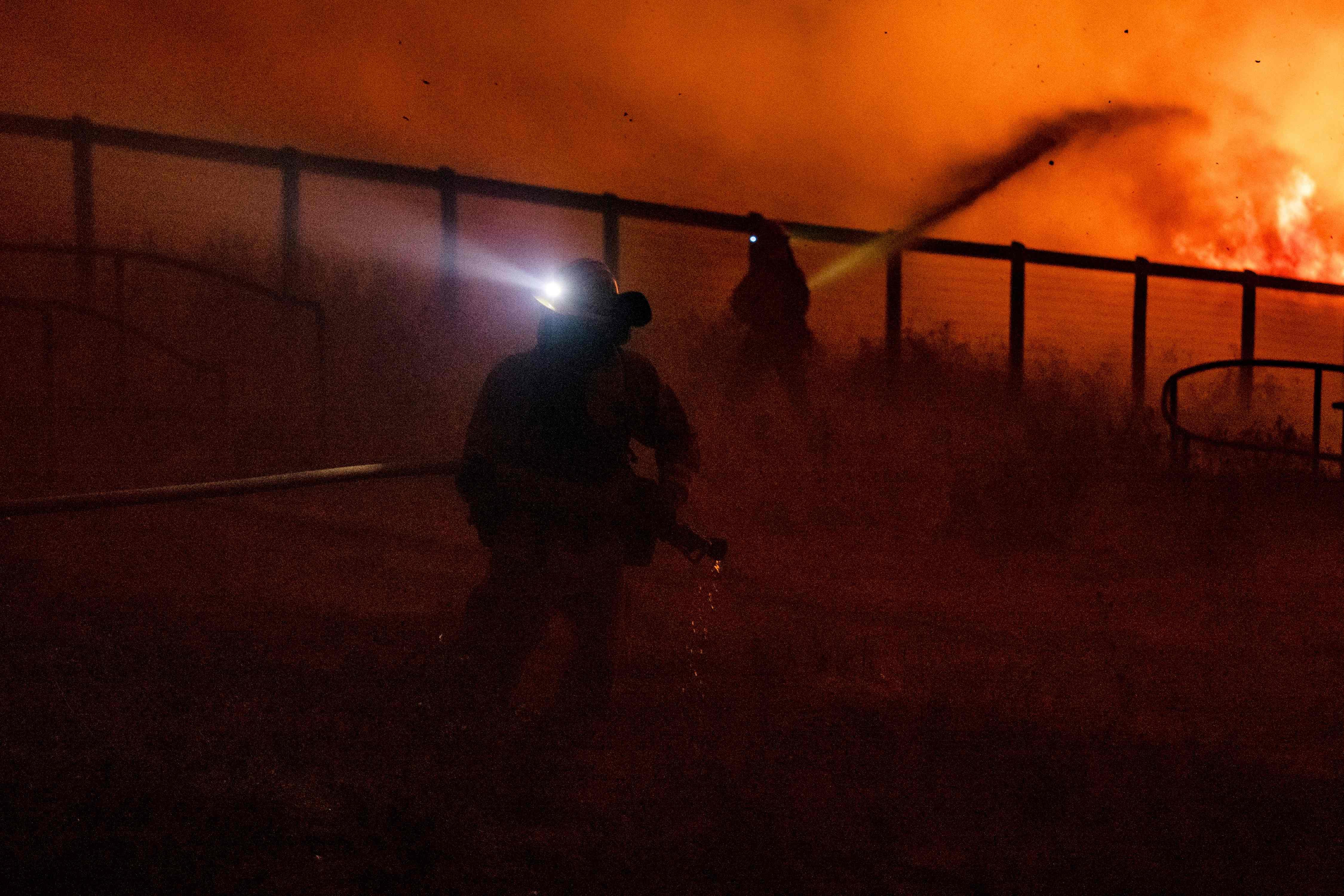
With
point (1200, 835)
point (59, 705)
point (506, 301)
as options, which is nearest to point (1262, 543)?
point (1200, 835)

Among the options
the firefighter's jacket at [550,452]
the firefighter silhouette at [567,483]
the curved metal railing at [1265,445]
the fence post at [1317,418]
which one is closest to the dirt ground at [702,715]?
the firefighter silhouette at [567,483]

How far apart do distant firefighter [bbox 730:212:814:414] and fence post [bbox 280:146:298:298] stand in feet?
11.3

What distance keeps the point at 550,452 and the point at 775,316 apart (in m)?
6.16

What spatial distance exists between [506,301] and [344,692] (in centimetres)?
595

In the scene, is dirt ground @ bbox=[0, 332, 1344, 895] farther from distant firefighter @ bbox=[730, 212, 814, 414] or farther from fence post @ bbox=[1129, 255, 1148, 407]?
fence post @ bbox=[1129, 255, 1148, 407]

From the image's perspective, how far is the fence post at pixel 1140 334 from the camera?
1373 cm

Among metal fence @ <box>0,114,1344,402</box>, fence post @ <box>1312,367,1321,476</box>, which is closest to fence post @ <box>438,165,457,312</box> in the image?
metal fence @ <box>0,114,1344,402</box>

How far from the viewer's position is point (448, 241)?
9.34 meters

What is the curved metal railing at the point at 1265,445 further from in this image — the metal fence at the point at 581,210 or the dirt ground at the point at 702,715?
the metal fence at the point at 581,210

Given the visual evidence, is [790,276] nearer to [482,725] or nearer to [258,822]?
[482,725]

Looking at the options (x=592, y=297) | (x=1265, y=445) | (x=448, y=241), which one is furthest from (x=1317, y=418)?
(x=592, y=297)

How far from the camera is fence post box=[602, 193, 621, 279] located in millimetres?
10062

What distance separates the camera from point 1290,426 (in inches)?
458

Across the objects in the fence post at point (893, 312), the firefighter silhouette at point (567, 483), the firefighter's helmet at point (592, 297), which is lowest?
the firefighter silhouette at point (567, 483)
